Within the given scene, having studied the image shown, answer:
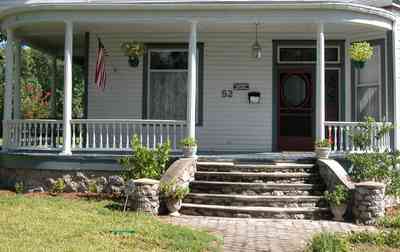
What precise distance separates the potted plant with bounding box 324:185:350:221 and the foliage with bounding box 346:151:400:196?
1219 millimetres

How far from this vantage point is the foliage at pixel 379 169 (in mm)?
10156

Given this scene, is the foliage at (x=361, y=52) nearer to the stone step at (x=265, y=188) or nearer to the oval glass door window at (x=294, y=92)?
the oval glass door window at (x=294, y=92)

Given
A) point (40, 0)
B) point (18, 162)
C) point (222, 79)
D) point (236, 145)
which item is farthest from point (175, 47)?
point (18, 162)

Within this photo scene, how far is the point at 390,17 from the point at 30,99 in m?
20.0

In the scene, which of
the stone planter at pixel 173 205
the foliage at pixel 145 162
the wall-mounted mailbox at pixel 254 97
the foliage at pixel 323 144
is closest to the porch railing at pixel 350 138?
the foliage at pixel 323 144

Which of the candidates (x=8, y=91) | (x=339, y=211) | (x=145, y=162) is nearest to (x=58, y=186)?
(x=145, y=162)

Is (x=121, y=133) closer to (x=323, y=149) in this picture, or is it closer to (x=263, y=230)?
(x=323, y=149)

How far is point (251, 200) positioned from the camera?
32.0 ft

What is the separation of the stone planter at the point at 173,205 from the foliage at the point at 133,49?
4655 mm

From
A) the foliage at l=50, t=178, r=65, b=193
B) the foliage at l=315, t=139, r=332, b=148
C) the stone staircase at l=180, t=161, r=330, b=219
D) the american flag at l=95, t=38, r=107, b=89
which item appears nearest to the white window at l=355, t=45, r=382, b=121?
the foliage at l=315, t=139, r=332, b=148

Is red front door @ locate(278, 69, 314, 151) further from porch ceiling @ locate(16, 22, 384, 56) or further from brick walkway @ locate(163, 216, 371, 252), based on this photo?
brick walkway @ locate(163, 216, 371, 252)

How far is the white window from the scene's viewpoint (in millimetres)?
12781

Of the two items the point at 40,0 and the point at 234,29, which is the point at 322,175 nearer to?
the point at 234,29

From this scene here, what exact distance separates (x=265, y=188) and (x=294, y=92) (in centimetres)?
419
